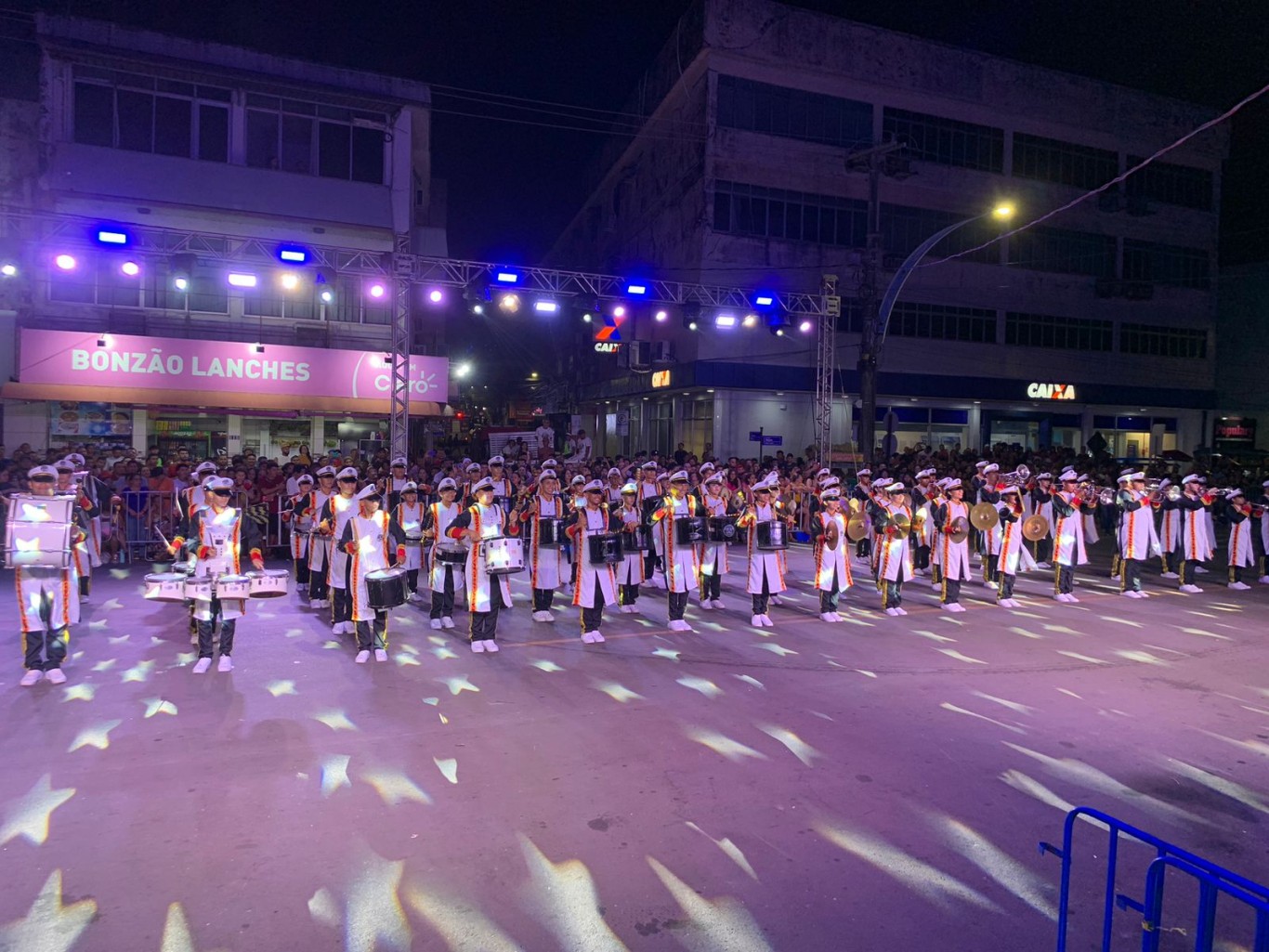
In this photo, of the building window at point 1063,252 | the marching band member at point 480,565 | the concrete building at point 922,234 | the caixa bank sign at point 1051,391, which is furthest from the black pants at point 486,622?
the building window at point 1063,252

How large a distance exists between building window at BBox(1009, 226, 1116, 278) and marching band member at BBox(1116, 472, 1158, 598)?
2073 centimetres

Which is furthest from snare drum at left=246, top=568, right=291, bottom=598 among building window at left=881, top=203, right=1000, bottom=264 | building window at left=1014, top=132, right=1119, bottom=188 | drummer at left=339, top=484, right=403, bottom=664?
building window at left=1014, top=132, right=1119, bottom=188

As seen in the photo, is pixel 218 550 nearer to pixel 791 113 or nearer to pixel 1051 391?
pixel 791 113

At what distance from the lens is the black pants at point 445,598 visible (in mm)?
9953

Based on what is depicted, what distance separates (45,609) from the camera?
7254mm

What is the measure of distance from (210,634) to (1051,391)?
102 ft

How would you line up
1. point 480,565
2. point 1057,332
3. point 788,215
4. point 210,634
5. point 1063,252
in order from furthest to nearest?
point 1063,252
point 1057,332
point 788,215
point 480,565
point 210,634

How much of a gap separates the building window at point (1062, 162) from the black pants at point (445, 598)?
29.4m

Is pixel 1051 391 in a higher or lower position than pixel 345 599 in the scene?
higher

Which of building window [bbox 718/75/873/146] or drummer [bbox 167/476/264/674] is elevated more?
building window [bbox 718/75/873/146]

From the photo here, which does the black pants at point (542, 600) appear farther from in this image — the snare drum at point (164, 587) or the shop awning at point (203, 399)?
the shop awning at point (203, 399)

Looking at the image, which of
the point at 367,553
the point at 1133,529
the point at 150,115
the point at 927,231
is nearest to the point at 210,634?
the point at 367,553

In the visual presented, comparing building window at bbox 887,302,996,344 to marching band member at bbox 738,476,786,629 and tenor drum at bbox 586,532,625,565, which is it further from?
tenor drum at bbox 586,532,625,565

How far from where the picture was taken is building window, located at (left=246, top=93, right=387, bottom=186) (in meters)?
22.0
